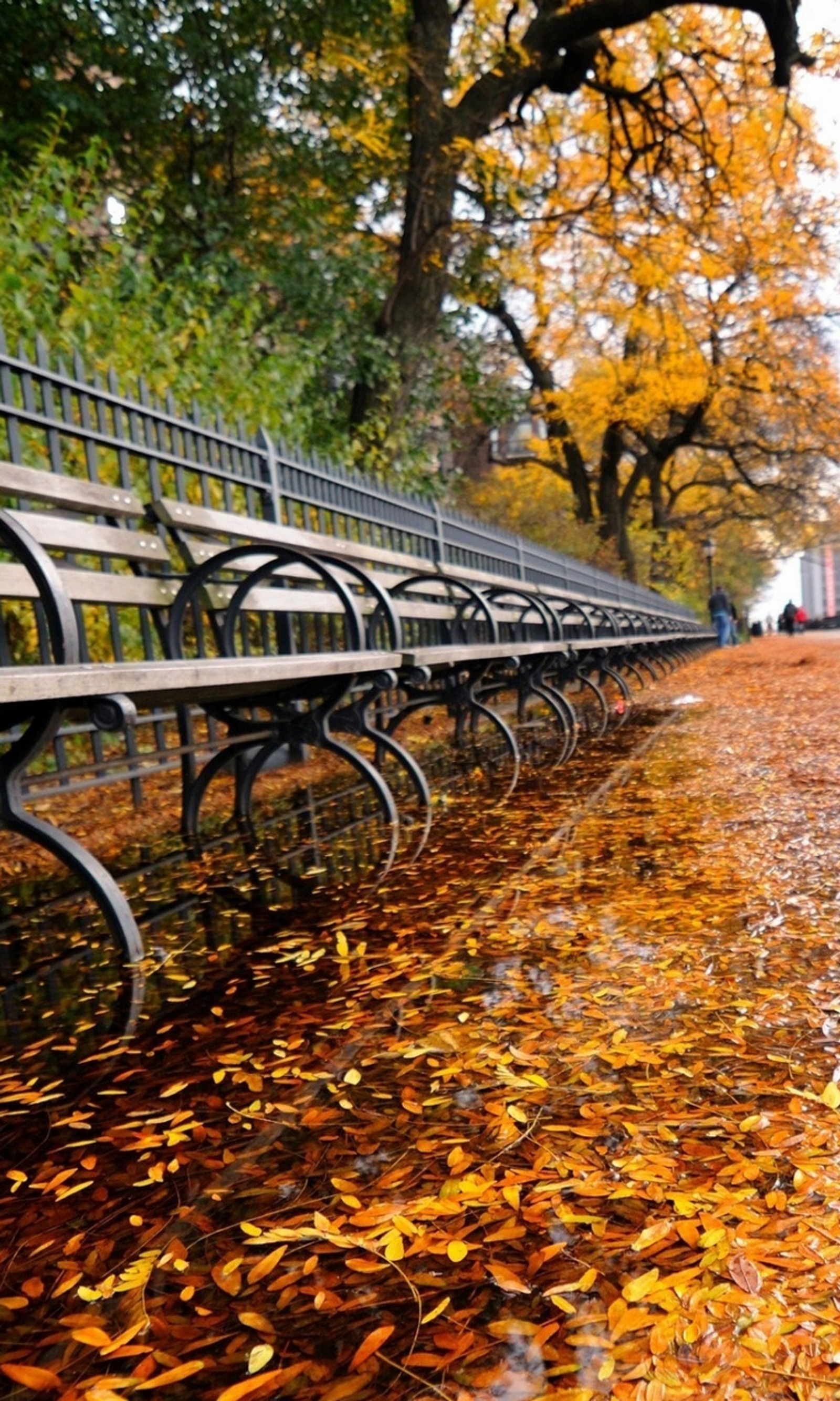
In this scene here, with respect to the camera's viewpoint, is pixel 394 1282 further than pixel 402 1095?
No

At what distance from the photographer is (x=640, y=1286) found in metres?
1.04

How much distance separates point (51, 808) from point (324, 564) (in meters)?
2.01

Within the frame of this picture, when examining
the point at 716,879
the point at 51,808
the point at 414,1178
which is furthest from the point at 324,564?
the point at 414,1178

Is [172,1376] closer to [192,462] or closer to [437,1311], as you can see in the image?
[437,1311]

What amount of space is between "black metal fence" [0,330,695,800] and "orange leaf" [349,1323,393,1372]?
1.80m

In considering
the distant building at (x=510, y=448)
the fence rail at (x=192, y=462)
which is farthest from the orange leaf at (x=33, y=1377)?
the distant building at (x=510, y=448)

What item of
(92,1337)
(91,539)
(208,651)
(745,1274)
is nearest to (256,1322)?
(92,1337)

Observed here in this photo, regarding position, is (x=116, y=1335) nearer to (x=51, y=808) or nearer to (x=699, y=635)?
(x=51, y=808)

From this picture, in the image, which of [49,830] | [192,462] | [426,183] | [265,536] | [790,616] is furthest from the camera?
[790,616]

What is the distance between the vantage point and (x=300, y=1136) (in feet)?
4.60

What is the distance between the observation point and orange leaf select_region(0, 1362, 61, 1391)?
0.96 meters

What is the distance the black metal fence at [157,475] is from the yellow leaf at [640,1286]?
6.20ft

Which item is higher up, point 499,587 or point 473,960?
point 499,587

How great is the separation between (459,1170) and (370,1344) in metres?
0.31
